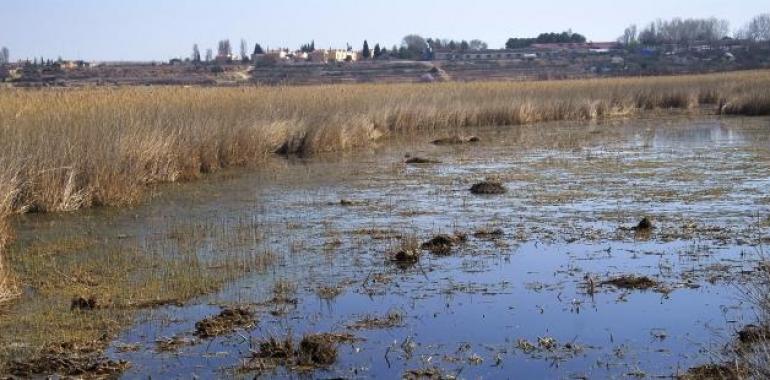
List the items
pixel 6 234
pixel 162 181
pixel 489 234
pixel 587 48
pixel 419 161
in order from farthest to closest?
1. pixel 587 48
2. pixel 419 161
3. pixel 162 181
4. pixel 489 234
5. pixel 6 234

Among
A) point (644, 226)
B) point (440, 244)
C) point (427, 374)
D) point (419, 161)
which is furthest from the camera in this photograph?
point (419, 161)

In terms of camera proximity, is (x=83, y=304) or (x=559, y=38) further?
(x=559, y=38)

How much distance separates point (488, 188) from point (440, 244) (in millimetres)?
3869

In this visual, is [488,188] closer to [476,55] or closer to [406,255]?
[406,255]

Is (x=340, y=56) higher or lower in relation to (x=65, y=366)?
higher

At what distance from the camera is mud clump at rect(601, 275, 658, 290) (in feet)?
22.6

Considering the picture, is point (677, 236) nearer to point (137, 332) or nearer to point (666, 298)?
point (666, 298)

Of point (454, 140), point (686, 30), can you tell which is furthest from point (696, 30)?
point (454, 140)

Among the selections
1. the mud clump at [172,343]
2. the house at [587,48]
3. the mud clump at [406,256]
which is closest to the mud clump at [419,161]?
the mud clump at [406,256]

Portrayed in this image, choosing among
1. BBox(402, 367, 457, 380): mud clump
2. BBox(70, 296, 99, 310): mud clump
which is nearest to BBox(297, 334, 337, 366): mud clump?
BBox(402, 367, 457, 380): mud clump

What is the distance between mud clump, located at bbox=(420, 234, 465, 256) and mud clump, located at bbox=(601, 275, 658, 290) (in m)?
1.67

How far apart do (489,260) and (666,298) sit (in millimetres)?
1749

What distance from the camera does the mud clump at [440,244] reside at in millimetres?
8281

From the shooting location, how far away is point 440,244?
8.44 metres
